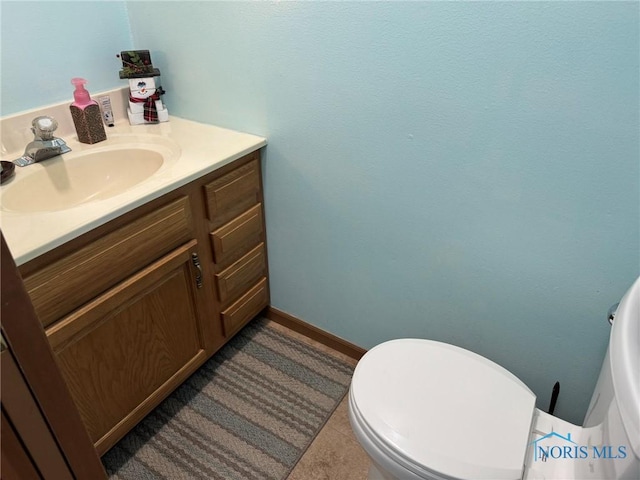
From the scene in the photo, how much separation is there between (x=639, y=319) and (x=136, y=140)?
4.47 feet

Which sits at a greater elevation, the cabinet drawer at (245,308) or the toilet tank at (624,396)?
the toilet tank at (624,396)

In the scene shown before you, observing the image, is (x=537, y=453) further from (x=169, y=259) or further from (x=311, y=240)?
(x=169, y=259)

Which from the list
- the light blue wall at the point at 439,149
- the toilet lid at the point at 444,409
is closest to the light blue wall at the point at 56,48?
the light blue wall at the point at 439,149

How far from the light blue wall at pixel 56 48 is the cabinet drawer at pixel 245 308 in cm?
83

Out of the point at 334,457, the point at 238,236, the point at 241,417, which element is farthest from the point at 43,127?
the point at 334,457

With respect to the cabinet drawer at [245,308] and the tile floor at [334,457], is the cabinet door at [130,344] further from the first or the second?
the tile floor at [334,457]

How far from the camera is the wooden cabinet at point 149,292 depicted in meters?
1.04

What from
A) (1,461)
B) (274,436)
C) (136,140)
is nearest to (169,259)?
(136,140)

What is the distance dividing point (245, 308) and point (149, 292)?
47cm

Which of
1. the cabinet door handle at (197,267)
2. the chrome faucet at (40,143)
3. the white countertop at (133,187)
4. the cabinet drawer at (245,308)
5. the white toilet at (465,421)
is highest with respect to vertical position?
the chrome faucet at (40,143)

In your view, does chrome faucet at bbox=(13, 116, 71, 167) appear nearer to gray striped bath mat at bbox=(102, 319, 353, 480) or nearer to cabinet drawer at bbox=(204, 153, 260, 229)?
cabinet drawer at bbox=(204, 153, 260, 229)

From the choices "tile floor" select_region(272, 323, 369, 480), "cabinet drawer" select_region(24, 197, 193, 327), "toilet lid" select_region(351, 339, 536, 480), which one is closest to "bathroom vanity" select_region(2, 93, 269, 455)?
"cabinet drawer" select_region(24, 197, 193, 327)

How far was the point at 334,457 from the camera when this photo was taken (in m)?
1.37

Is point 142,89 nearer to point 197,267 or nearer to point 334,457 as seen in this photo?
point 197,267
